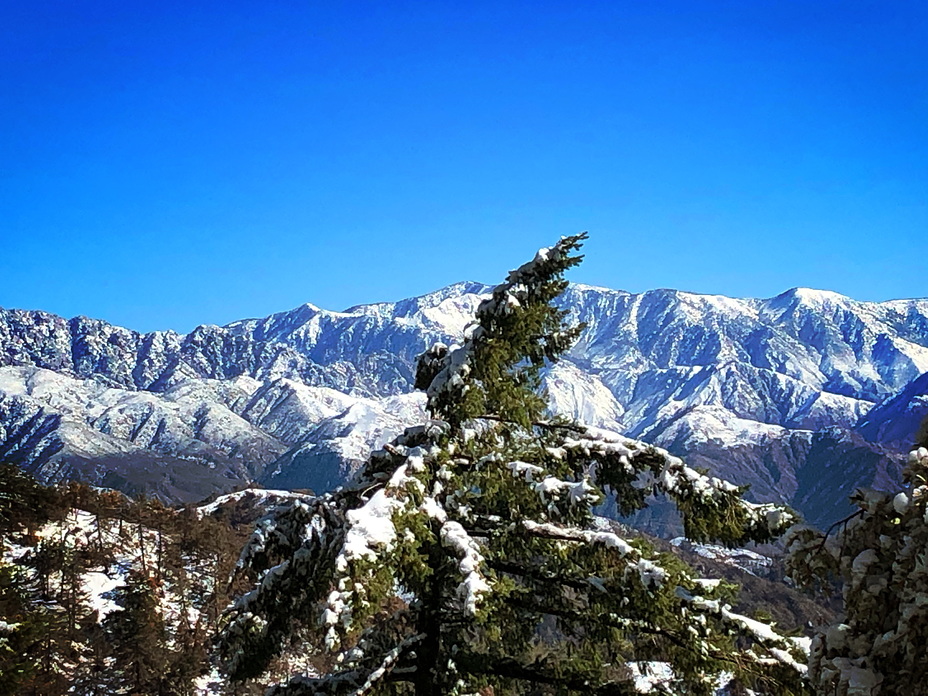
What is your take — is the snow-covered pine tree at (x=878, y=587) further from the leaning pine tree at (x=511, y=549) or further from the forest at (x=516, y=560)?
the leaning pine tree at (x=511, y=549)

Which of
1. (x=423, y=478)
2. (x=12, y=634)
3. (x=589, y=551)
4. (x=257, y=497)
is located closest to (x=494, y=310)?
(x=423, y=478)

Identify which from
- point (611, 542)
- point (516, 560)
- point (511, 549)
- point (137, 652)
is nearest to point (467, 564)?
point (611, 542)

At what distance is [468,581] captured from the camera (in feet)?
21.1

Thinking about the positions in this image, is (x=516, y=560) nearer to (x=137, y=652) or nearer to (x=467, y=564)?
(x=467, y=564)

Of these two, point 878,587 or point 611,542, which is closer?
point 878,587

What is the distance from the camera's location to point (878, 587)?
16.2 feet

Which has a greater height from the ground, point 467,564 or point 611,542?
point 611,542

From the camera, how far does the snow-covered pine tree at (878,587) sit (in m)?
4.70

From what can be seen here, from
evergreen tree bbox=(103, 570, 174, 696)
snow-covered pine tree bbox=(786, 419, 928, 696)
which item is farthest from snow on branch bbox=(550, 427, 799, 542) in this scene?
evergreen tree bbox=(103, 570, 174, 696)

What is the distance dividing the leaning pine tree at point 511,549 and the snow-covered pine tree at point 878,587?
166 cm

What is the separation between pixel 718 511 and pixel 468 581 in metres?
2.91

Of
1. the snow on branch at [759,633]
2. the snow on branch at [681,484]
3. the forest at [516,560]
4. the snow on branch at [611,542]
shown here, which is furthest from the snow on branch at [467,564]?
the snow on branch at [759,633]

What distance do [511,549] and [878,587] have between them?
4.22 m

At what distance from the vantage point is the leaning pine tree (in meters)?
7.11
